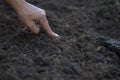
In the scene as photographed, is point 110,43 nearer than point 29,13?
No

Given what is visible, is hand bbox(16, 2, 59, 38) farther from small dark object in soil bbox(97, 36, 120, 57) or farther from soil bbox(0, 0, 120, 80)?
small dark object in soil bbox(97, 36, 120, 57)

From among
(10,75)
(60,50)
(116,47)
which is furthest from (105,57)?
(10,75)

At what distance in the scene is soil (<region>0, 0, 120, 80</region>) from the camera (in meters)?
1.44

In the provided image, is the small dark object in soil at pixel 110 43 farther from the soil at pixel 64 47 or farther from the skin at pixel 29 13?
the skin at pixel 29 13

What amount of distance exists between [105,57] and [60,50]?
25 cm

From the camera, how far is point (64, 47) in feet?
5.43

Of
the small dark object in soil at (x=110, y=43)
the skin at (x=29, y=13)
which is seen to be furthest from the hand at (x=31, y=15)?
the small dark object in soil at (x=110, y=43)

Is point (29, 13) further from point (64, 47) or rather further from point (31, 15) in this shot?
point (64, 47)

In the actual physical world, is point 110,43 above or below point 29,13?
below

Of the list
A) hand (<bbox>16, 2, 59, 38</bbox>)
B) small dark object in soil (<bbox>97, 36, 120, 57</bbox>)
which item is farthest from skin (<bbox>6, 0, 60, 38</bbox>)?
small dark object in soil (<bbox>97, 36, 120, 57</bbox>)

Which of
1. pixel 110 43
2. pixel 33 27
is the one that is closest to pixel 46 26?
pixel 33 27

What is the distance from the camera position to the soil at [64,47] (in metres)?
1.44

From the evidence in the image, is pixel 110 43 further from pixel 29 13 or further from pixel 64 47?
pixel 29 13

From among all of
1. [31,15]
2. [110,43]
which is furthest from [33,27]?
[110,43]
